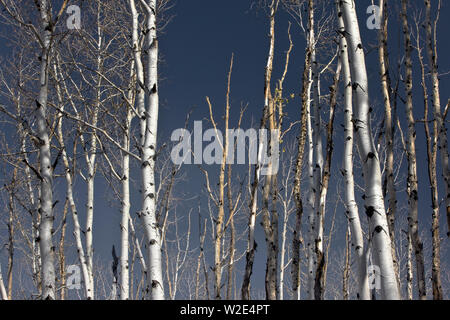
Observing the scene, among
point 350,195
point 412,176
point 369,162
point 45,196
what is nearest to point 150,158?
point 45,196

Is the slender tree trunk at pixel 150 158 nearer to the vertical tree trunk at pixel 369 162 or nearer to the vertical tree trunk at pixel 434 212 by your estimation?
the vertical tree trunk at pixel 369 162

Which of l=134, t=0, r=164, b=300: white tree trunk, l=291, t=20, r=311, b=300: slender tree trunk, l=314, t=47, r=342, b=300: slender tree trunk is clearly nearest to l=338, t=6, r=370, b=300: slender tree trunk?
l=314, t=47, r=342, b=300: slender tree trunk

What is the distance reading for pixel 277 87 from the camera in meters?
6.96

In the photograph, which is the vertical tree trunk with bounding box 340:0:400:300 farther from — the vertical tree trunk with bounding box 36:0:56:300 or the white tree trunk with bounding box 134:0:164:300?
the vertical tree trunk with bounding box 36:0:56:300

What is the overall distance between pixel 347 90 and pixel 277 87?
106 inches

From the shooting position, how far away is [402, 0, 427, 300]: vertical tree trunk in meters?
5.74

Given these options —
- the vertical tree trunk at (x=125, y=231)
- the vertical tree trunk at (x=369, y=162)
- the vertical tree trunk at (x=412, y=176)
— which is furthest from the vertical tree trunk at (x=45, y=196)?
the vertical tree trunk at (x=412, y=176)

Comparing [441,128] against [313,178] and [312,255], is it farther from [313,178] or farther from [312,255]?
[312,255]

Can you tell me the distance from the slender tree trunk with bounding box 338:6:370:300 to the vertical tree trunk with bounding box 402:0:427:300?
1.65 meters

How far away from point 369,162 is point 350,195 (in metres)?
1.41

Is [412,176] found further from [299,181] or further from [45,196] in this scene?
[45,196]

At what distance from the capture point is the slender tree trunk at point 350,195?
12.6ft

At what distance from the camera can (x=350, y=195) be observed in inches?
182
